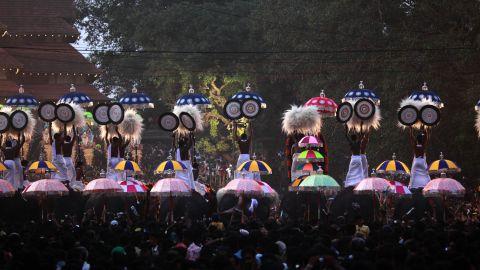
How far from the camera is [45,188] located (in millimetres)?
30656

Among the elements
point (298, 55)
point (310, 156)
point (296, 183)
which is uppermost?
point (298, 55)

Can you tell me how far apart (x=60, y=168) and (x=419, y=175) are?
11.5 meters

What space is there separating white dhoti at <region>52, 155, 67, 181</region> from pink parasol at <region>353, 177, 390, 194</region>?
10583 millimetres

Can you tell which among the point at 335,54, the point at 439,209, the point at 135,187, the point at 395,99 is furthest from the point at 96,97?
the point at 439,209

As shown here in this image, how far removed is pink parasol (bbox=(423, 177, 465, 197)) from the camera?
28.9 meters

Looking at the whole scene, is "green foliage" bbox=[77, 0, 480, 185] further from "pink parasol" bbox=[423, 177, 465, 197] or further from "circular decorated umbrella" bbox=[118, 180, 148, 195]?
"circular decorated umbrella" bbox=[118, 180, 148, 195]

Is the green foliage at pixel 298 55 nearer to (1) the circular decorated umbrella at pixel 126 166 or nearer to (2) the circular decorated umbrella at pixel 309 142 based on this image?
(2) the circular decorated umbrella at pixel 309 142

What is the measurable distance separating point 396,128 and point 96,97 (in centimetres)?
2338

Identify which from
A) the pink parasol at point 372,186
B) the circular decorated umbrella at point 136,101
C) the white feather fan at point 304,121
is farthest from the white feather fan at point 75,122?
the pink parasol at point 372,186

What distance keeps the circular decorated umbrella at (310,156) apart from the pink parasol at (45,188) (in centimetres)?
686

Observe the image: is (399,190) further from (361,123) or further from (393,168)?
(361,123)

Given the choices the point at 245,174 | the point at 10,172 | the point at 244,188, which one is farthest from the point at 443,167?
the point at 10,172

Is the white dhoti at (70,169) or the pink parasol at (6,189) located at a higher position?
the white dhoti at (70,169)

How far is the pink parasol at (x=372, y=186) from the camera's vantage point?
28.4 metres
